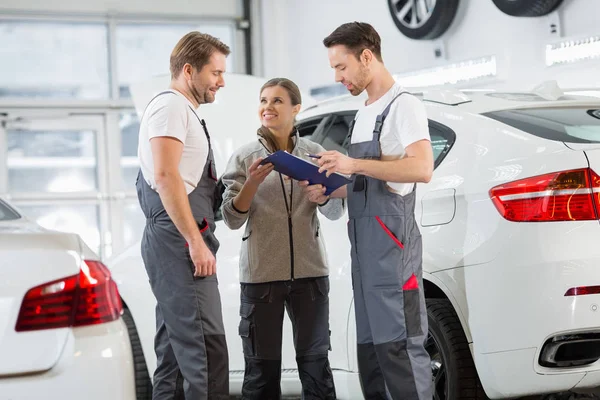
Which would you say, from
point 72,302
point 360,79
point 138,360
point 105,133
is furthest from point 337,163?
point 105,133

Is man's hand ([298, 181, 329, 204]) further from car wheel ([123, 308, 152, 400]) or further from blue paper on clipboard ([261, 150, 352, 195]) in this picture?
car wheel ([123, 308, 152, 400])

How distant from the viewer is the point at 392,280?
9.53ft

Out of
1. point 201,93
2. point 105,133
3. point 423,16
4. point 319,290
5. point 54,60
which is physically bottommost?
point 319,290

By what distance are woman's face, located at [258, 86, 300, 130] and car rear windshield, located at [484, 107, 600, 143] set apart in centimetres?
76

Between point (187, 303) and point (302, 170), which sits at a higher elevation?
point (302, 170)

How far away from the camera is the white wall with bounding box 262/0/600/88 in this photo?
218 inches

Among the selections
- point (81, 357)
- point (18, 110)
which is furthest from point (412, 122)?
point (18, 110)

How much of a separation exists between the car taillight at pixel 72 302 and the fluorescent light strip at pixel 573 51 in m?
3.69

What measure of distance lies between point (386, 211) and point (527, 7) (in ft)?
10.4

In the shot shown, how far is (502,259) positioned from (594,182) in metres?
0.37

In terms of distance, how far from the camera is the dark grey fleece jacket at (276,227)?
3426 millimetres

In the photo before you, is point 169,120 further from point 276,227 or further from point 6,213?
point 276,227

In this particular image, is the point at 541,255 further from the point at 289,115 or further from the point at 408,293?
the point at 289,115

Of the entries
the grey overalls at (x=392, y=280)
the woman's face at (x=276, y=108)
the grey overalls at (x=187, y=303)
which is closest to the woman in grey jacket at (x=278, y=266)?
the woman's face at (x=276, y=108)
